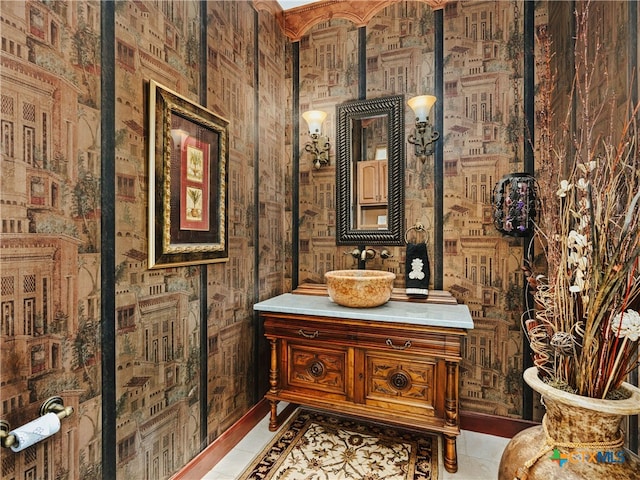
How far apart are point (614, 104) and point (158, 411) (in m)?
2.43

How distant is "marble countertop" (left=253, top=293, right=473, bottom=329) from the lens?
68.0 inches

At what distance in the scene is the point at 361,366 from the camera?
75.5 inches

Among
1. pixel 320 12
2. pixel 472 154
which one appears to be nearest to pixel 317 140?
pixel 320 12

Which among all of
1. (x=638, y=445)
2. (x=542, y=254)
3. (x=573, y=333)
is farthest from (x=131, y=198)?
(x=542, y=254)

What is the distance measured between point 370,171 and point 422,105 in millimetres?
566

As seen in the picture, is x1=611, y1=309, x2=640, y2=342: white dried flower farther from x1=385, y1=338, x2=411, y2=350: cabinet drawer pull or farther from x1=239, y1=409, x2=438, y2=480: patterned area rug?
x1=239, y1=409, x2=438, y2=480: patterned area rug

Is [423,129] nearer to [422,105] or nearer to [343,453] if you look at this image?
[422,105]

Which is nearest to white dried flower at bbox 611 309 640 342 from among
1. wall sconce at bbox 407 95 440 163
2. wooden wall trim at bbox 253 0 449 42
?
wall sconce at bbox 407 95 440 163

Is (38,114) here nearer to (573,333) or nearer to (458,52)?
(573,333)

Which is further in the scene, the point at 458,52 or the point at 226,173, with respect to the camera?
the point at 458,52

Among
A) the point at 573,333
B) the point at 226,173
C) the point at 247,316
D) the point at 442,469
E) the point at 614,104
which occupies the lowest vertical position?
the point at 442,469

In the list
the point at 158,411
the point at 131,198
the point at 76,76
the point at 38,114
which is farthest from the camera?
the point at 158,411

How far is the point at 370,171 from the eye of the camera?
2.43 m

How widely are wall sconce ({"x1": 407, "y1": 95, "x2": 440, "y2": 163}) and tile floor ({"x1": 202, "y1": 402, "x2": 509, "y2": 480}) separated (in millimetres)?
1919
